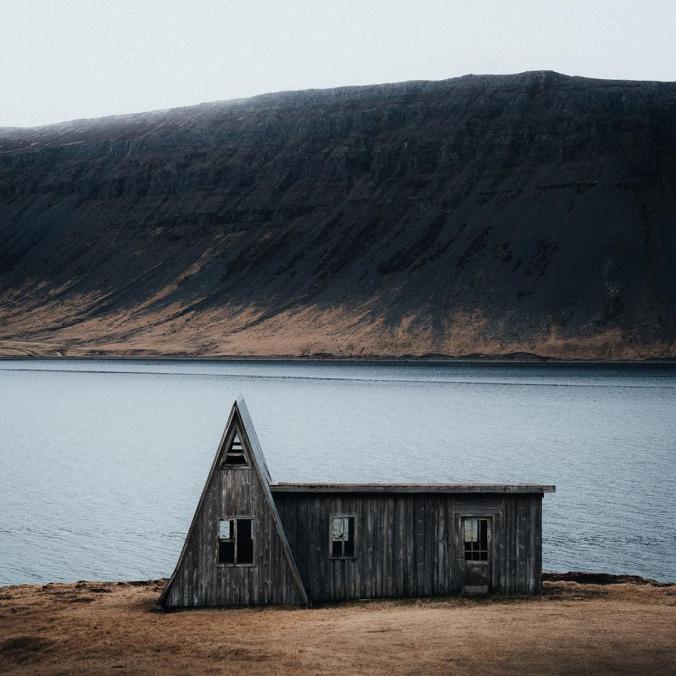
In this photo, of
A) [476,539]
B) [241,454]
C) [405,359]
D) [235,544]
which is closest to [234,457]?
[241,454]

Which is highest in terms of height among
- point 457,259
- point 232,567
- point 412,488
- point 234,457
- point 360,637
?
point 457,259

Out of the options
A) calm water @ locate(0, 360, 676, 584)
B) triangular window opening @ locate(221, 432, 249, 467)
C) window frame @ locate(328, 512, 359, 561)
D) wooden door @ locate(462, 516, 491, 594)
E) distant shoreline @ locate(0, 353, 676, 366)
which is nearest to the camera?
triangular window opening @ locate(221, 432, 249, 467)

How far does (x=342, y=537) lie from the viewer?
949 inches

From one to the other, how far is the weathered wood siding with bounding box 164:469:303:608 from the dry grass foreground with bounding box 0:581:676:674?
0.65 m

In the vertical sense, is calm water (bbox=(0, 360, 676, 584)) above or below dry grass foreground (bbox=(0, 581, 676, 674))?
below

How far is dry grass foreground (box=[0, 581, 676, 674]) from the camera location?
17.5 metres

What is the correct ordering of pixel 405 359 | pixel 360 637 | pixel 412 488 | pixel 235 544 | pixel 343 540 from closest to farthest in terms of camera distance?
pixel 360 637 → pixel 235 544 → pixel 412 488 → pixel 343 540 → pixel 405 359

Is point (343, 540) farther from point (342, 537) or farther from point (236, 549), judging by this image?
point (236, 549)

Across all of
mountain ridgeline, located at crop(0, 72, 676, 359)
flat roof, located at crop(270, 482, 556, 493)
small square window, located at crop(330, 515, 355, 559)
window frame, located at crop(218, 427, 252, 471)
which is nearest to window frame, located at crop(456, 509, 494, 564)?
flat roof, located at crop(270, 482, 556, 493)

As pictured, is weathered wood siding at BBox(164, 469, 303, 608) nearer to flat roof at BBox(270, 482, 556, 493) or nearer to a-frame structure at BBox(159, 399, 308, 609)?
a-frame structure at BBox(159, 399, 308, 609)

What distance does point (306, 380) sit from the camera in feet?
451

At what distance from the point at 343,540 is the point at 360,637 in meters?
4.87

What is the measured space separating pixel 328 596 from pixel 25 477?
112 ft

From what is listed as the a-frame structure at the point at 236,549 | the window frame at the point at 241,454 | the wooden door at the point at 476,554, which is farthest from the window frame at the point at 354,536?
the wooden door at the point at 476,554
